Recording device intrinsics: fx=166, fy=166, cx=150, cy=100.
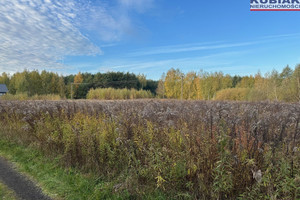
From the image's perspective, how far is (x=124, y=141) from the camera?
363 cm

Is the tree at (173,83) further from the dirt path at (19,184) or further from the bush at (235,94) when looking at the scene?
the dirt path at (19,184)

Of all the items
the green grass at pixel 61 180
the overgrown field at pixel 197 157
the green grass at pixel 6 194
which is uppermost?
the overgrown field at pixel 197 157

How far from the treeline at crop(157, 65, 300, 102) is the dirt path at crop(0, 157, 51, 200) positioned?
18119mm

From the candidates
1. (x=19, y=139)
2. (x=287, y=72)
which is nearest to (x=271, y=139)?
(x=19, y=139)

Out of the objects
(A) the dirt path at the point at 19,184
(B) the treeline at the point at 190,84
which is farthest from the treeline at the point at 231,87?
(A) the dirt path at the point at 19,184

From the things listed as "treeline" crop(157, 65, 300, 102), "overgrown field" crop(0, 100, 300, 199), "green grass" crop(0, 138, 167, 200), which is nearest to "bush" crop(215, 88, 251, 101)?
"treeline" crop(157, 65, 300, 102)

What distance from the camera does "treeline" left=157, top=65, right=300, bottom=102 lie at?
61.7ft

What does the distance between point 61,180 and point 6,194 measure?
1.02 m

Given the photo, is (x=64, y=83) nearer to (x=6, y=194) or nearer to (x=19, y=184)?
(x=19, y=184)

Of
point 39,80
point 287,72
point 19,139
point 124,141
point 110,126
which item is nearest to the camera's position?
point 124,141

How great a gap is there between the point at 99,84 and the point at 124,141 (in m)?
51.6

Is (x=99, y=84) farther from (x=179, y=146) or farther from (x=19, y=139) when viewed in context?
(x=179, y=146)

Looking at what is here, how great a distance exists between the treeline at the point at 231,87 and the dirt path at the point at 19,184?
18.1m

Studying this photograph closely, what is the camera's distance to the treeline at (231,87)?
18.8 meters
